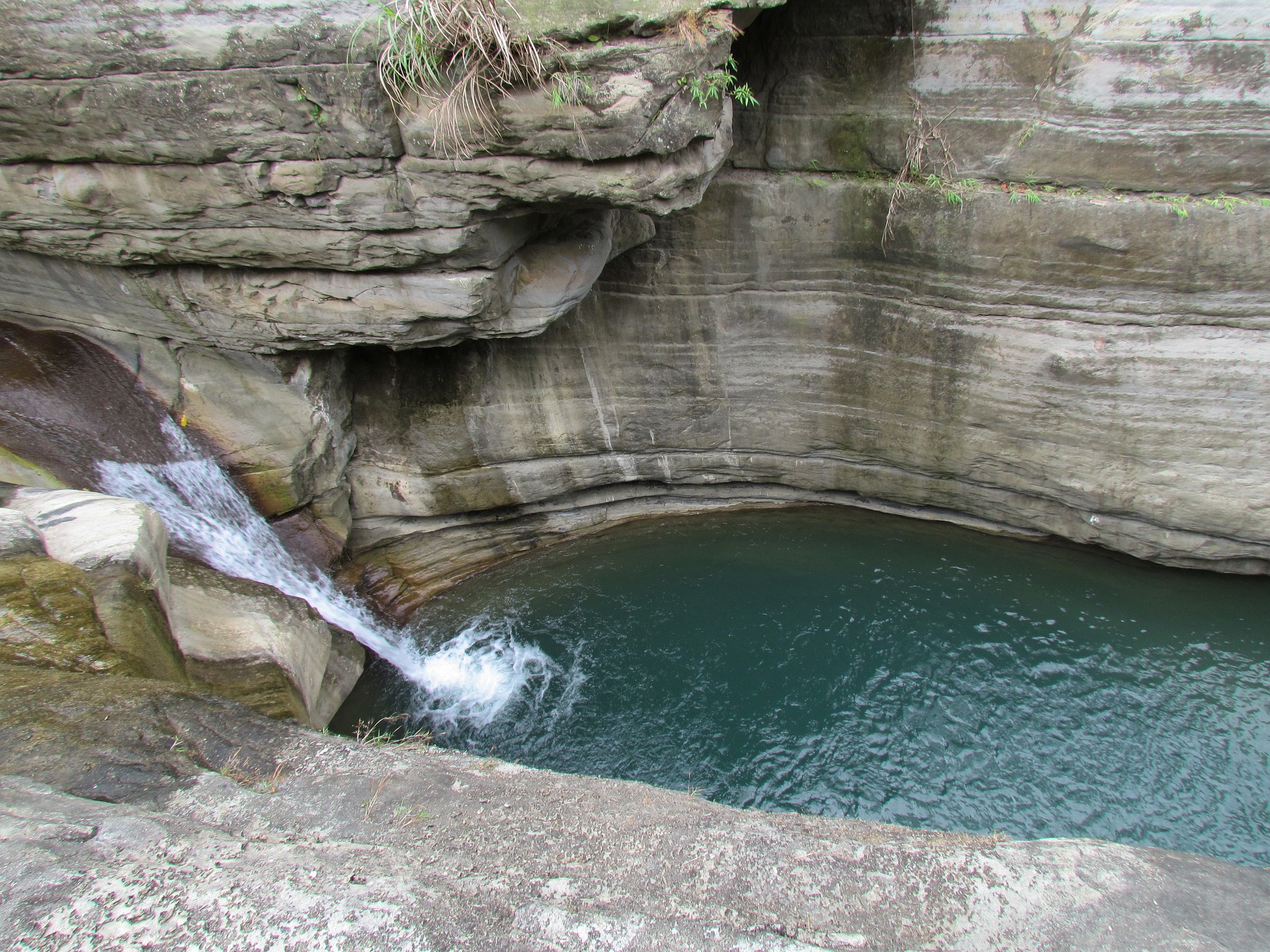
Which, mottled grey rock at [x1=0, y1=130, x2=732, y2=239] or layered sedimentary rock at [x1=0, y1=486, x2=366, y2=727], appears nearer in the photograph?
layered sedimentary rock at [x1=0, y1=486, x2=366, y2=727]

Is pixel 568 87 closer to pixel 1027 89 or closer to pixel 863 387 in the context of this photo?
pixel 1027 89

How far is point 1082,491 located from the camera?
21.4ft

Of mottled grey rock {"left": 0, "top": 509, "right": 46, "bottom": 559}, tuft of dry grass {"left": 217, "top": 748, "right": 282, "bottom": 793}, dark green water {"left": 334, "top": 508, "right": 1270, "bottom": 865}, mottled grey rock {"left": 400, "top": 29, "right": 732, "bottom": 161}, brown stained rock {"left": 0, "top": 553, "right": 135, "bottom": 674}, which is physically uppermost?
mottled grey rock {"left": 400, "top": 29, "right": 732, "bottom": 161}

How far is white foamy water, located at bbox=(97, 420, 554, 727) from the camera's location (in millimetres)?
6145

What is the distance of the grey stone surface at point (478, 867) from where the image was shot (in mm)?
2600

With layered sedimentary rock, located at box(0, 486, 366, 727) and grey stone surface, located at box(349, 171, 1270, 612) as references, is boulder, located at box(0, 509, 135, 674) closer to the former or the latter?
layered sedimentary rock, located at box(0, 486, 366, 727)

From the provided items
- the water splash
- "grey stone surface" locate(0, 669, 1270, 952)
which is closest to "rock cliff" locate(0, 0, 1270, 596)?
the water splash

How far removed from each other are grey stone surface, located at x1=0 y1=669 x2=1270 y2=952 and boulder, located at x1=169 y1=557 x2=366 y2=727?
1.22m

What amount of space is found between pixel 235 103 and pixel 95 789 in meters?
4.02

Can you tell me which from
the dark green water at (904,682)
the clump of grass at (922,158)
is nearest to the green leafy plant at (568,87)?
the clump of grass at (922,158)

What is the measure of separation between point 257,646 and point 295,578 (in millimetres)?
1546

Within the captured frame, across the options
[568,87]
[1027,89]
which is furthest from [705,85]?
[1027,89]

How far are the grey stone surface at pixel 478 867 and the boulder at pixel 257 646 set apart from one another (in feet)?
4.00

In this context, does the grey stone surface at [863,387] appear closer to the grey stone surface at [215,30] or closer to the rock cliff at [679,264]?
the rock cliff at [679,264]
